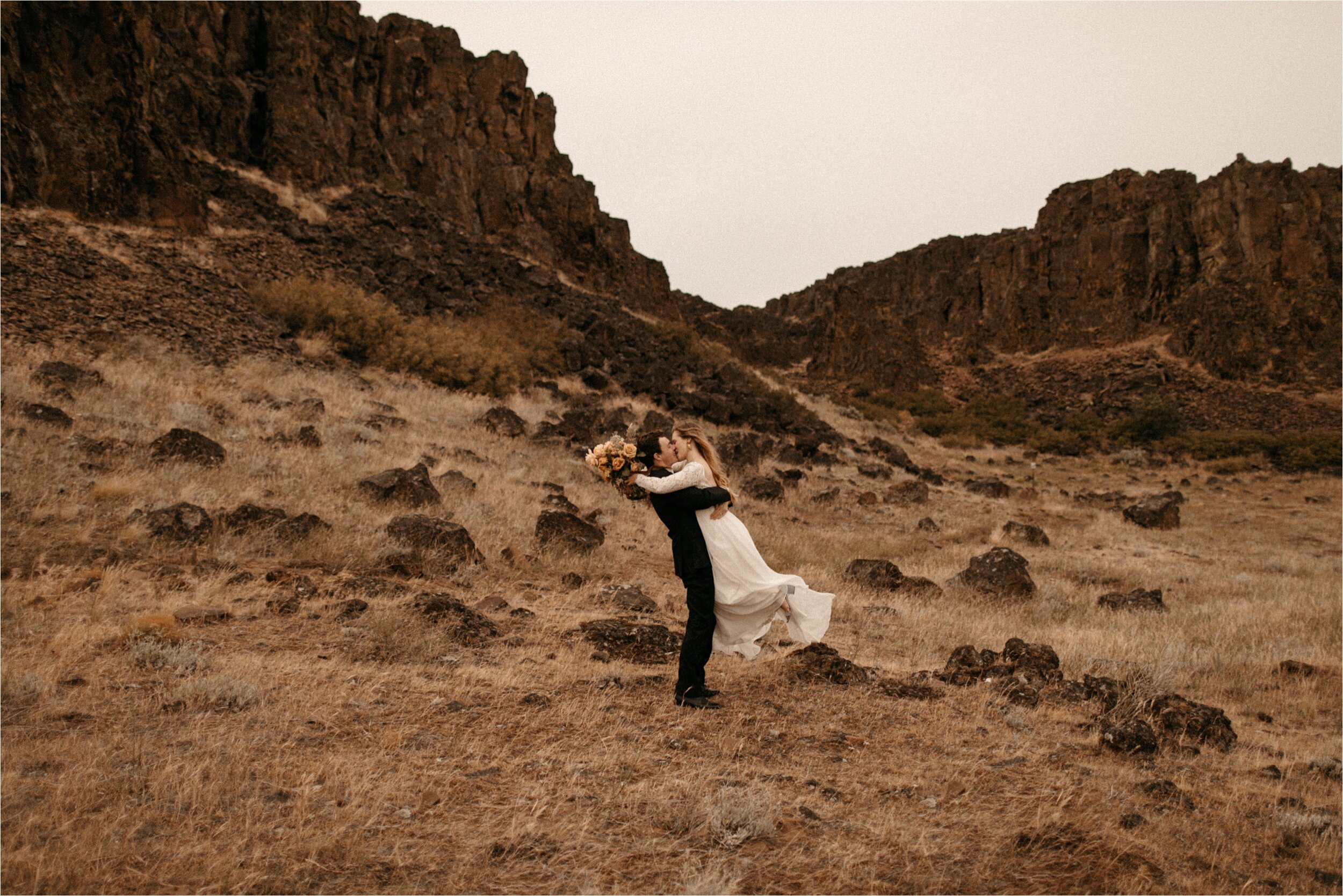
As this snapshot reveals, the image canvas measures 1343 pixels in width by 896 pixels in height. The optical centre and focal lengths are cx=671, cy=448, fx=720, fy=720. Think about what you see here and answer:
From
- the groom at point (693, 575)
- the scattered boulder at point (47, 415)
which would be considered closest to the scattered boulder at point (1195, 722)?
the groom at point (693, 575)

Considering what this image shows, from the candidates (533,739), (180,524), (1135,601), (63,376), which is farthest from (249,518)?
(1135,601)

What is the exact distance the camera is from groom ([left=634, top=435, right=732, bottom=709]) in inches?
179

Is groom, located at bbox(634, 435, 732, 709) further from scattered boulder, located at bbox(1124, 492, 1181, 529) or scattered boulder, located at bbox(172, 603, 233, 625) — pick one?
scattered boulder, located at bbox(1124, 492, 1181, 529)

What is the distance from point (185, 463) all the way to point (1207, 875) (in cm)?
999

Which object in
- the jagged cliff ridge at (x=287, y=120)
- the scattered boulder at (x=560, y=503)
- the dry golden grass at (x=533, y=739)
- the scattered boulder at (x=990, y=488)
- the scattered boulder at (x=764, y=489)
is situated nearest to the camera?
the dry golden grass at (x=533, y=739)

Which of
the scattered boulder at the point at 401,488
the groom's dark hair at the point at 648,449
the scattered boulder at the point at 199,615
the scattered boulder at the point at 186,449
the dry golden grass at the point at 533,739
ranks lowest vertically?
the dry golden grass at the point at 533,739

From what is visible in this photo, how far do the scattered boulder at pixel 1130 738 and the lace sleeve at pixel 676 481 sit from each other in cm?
286

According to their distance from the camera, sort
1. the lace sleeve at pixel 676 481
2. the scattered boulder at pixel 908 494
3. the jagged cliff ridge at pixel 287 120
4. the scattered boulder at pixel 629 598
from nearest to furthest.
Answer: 1. the lace sleeve at pixel 676 481
2. the scattered boulder at pixel 629 598
3. the jagged cliff ridge at pixel 287 120
4. the scattered boulder at pixel 908 494

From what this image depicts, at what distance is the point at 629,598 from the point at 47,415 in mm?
7716

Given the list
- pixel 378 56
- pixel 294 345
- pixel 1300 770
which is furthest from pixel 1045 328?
pixel 1300 770

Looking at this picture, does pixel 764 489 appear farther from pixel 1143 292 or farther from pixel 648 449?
pixel 1143 292

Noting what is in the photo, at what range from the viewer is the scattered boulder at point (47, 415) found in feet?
28.8

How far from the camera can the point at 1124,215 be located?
165 ft

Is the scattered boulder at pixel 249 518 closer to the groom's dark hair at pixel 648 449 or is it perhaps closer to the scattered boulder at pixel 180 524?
the scattered boulder at pixel 180 524
